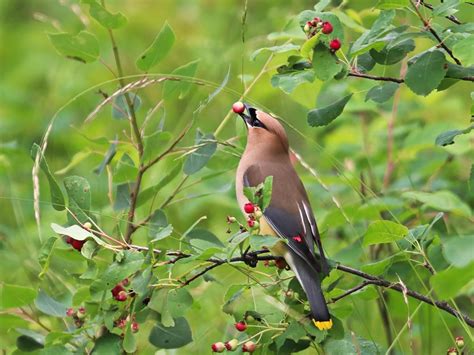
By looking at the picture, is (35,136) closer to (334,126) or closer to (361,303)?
(334,126)

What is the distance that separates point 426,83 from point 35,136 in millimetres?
4329

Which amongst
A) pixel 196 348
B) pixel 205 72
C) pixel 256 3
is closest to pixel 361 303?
pixel 196 348

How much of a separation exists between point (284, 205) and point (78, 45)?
88cm

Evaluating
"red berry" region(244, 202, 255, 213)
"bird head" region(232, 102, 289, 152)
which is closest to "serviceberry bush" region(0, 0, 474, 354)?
"red berry" region(244, 202, 255, 213)

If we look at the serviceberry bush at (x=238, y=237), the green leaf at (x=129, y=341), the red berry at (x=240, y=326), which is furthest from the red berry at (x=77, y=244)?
the red berry at (x=240, y=326)

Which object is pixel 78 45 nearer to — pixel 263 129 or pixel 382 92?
pixel 263 129

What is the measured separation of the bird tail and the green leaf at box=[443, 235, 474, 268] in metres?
0.76

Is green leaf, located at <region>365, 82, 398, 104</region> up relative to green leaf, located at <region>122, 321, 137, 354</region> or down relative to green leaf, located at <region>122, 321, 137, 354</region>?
up

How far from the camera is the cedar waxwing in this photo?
10.7ft

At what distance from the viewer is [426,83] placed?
10.6 ft

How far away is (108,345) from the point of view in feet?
11.1

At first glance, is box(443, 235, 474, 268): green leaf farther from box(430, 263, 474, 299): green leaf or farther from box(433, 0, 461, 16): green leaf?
box(433, 0, 461, 16): green leaf

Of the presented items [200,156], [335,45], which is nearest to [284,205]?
[200,156]

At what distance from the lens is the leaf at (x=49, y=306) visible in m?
3.63
